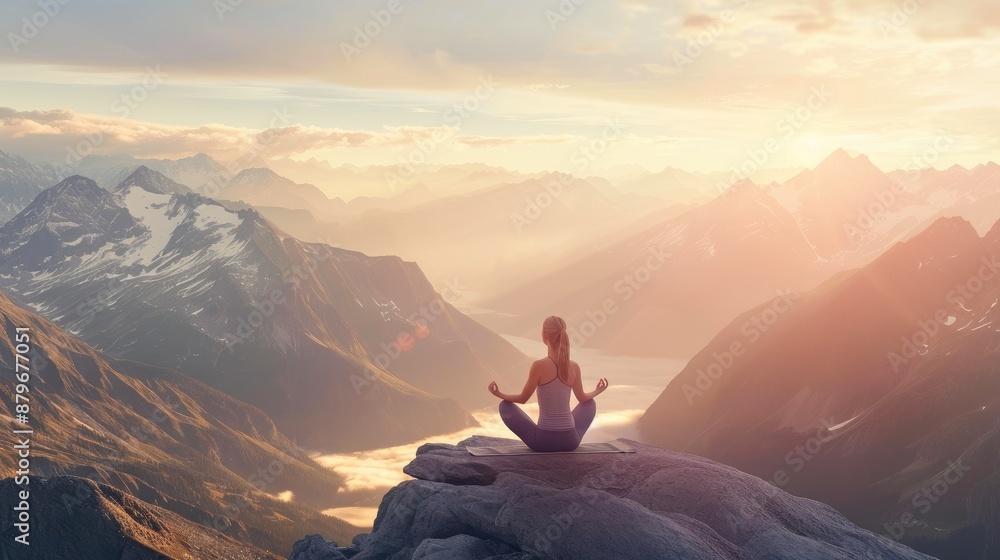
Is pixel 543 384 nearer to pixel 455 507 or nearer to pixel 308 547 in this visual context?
pixel 455 507

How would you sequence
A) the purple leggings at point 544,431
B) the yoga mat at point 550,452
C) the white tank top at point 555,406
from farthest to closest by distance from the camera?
1. the yoga mat at point 550,452
2. the purple leggings at point 544,431
3. the white tank top at point 555,406

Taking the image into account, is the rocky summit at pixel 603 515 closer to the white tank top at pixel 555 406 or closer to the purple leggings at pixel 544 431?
the purple leggings at pixel 544 431

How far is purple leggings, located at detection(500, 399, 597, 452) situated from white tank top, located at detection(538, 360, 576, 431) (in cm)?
27

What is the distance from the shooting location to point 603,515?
103 feet

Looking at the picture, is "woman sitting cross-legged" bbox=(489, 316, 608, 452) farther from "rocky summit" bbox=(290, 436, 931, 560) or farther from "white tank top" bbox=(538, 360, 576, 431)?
"rocky summit" bbox=(290, 436, 931, 560)

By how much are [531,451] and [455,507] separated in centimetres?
446

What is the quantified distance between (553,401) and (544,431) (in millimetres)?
1960

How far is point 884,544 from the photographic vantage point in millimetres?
34312

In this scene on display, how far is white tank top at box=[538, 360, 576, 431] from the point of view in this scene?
3437cm

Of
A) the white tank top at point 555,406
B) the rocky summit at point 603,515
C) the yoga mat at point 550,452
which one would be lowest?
the rocky summit at point 603,515

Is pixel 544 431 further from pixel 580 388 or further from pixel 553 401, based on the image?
pixel 580 388

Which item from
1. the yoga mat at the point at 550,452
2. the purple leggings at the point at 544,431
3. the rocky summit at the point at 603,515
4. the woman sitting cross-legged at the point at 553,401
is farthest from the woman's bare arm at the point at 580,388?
the rocky summit at the point at 603,515

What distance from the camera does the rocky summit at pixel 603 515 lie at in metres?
30.8

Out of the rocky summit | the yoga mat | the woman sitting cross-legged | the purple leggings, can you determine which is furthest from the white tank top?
the rocky summit
